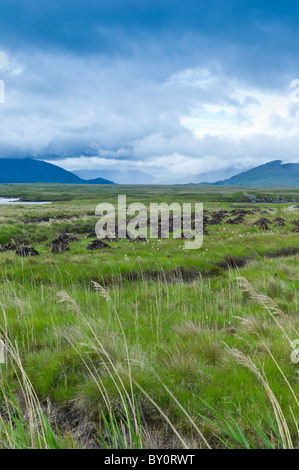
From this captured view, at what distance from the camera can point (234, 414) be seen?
3.15 m

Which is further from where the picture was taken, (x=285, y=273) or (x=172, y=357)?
(x=285, y=273)

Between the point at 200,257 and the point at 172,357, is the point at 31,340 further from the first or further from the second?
the point at 200,257

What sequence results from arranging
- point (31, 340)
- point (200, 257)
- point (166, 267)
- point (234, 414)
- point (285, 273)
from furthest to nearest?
point (200, 257) < point (166, 267) < point (285, 273) < point (31, 340) < point (234, 414)

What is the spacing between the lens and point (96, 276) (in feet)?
40.3

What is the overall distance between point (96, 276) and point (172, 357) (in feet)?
28.0
